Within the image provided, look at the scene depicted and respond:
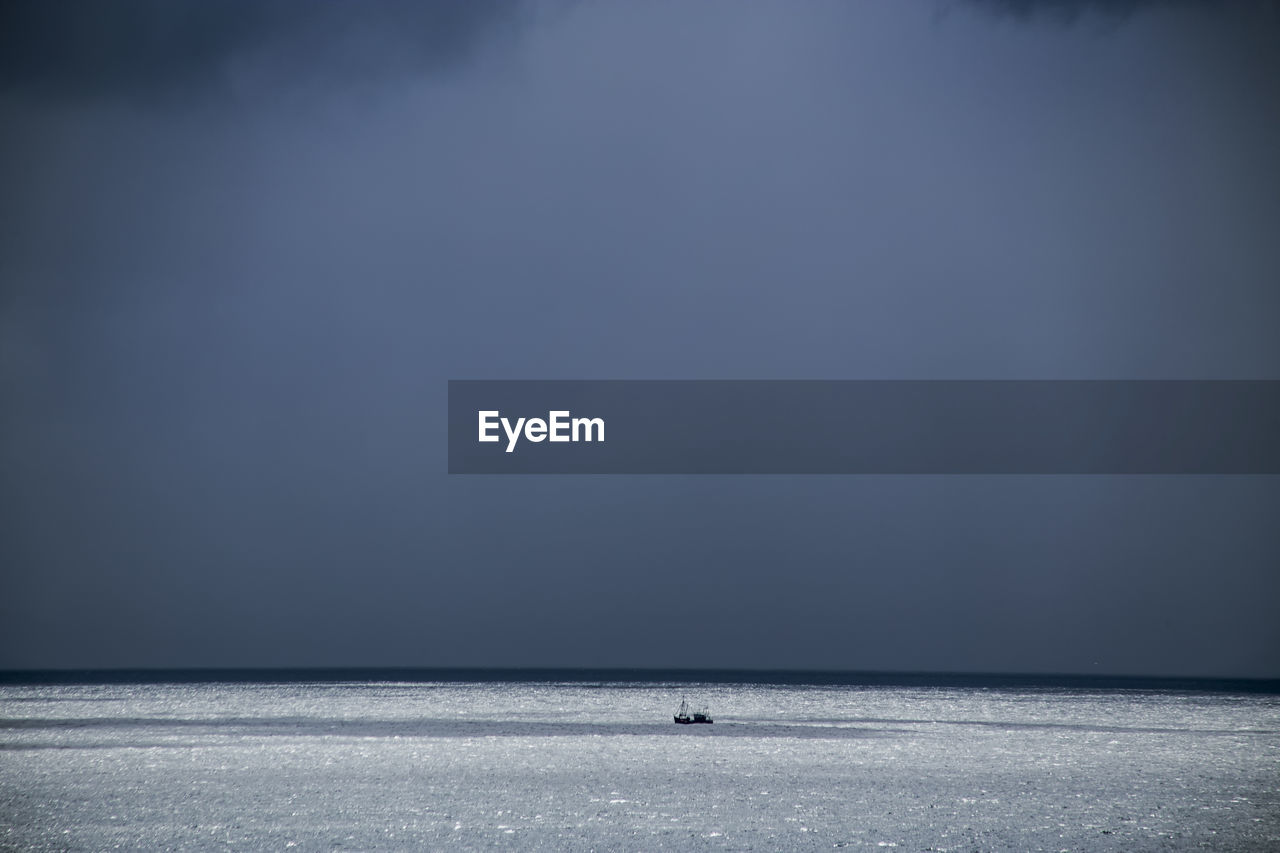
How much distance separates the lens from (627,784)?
17859 millimetres

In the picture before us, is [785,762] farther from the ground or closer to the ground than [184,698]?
farther from the ground

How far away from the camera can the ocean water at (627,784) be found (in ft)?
41.3

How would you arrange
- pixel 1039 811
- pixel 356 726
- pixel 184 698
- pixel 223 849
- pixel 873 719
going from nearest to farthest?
pixel 223 849 → pixel 1039 811 → pixel 356 726 → pixel 873 719 → pixel 184 698

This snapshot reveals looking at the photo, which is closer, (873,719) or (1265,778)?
(1265,778)

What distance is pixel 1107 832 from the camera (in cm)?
1314

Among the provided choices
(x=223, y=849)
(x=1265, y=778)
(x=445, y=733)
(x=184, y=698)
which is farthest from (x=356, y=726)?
(x=184, y=698)

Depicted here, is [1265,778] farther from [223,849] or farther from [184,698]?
[184,698]

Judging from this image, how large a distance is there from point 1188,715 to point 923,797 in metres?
37.1

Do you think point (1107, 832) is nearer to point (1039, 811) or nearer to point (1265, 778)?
point (1039, 811)

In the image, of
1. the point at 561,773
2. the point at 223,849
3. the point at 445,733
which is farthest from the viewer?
the point at 445,733

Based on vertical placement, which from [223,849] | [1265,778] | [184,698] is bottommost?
[184,698]

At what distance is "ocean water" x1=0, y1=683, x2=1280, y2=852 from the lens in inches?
496

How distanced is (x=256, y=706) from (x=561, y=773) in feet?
107

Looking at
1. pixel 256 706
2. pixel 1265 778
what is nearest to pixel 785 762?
pixel 1265 778
